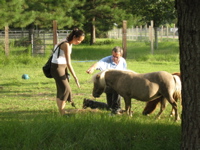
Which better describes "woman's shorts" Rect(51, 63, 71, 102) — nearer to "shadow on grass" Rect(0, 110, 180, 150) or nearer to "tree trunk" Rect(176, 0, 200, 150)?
"shadow on grass" Rect(0, 110, 180, 150)

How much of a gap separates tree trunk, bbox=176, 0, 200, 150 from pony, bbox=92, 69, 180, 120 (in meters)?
1.85

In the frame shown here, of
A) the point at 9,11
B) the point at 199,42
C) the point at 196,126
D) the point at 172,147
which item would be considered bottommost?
the point at 172,147

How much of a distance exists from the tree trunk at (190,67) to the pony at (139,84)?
1.85 m

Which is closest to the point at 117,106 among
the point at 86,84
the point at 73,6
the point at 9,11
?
the point at 86,84

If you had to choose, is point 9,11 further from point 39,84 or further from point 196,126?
point 196,126

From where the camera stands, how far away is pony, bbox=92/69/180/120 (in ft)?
22.9

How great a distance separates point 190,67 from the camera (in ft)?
16.4

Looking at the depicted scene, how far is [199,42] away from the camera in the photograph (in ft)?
16.2

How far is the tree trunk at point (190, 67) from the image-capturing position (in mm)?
4938

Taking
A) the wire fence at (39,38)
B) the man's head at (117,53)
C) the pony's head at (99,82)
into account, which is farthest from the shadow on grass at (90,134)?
the wire fence at (39,38)

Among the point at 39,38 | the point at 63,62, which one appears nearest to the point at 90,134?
the point at 63,62

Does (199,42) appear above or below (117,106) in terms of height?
above

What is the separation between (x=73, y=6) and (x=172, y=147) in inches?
1073

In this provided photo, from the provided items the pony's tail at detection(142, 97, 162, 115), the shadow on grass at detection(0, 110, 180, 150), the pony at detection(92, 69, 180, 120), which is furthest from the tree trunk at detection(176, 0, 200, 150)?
the pony's tail at detection(142, 97, 162, 115)
